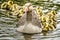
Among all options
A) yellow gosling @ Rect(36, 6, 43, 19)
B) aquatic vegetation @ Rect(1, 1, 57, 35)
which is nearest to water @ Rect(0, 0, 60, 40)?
aquatic vegetation @ Rect(1, 1, 57, 35)

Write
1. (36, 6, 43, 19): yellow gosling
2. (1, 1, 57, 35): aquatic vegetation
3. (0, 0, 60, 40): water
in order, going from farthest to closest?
(36, 6, 43, 19): yellow gosling
(1, 1, 57, 35): aquatic vegetation
(0, 0, 60, 40): water

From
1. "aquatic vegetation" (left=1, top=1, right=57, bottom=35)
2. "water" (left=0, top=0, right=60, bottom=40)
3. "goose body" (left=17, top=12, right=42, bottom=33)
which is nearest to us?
"water" (left=0, top=0, right=60, bottom=40)

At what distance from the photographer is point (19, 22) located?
11844mm

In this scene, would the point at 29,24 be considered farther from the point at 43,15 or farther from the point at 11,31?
the point at 43,15

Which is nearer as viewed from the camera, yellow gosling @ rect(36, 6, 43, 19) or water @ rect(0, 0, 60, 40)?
water @ rect(0, 0, 60, 40)

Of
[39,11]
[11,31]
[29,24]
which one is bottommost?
[11,31]

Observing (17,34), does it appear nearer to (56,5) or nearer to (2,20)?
(2,20)

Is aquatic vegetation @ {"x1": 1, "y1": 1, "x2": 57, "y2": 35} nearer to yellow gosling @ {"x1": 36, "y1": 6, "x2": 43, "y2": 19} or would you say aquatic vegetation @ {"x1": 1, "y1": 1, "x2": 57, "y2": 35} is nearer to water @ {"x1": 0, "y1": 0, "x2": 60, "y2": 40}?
yellow gosling @ {"x1": 36, "y1": 6, "x2": 43, "y2": 19}

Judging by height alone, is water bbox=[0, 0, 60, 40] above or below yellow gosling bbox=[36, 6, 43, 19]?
below

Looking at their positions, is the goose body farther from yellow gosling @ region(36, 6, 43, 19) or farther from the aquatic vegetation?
yellow gosling @ region(36, 6, 43, 19)

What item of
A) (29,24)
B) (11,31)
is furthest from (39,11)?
(11,31)

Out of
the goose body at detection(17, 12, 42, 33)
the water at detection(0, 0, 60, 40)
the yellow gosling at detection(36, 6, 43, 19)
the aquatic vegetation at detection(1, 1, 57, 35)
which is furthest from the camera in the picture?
the yellow gosling at detection(36, 6, 43, 19)

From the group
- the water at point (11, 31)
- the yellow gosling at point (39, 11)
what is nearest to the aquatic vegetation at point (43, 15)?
the yellow gosling at point (39, 11)

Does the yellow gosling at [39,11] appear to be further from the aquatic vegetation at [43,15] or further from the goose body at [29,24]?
the goose body at [29,24]
